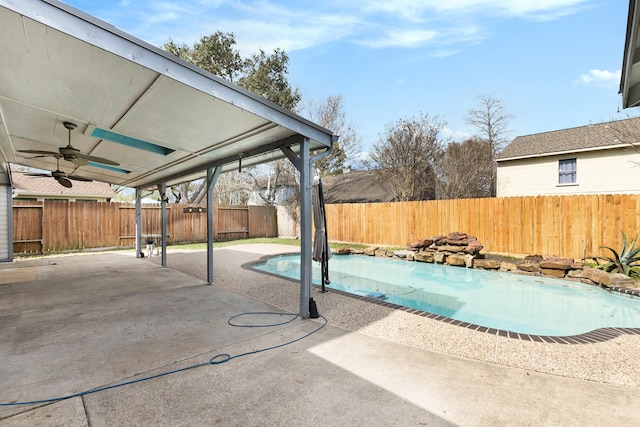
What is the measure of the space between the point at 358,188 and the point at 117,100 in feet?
55.1

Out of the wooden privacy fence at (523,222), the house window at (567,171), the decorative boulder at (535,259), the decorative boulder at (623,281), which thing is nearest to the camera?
the decorative boulder at (623,281)

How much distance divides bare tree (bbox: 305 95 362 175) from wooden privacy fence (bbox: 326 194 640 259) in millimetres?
6863

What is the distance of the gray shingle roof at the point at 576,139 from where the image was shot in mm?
10925

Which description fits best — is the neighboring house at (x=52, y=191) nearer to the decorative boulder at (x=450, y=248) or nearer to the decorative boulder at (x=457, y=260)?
the decorative boulder at (x=450, y=248)

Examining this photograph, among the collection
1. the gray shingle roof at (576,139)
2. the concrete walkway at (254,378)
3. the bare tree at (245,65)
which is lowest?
the concrete walkway at (254,378)

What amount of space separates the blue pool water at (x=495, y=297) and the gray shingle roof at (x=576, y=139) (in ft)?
24.6

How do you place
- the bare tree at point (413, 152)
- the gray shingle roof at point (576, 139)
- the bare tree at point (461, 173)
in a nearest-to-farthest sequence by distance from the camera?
the gray shingle roof at point (576, 139) → the bare tree at point (413, 152) → the bare tree at point (461, 173)

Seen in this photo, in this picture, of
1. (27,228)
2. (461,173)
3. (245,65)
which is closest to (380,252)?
(461,173)

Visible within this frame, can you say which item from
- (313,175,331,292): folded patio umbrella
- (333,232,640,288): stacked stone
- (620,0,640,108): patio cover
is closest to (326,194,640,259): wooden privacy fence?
(333,232,640,288): stacked stone

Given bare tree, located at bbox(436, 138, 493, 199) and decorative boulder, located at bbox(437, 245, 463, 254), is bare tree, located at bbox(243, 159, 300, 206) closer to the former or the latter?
bare tree, located at bbox(436, 138, 493, 199)

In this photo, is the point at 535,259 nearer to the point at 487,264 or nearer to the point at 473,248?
the point at 487,264

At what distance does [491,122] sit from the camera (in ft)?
67.8

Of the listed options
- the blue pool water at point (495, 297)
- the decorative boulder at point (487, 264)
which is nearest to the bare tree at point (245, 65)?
the blue pool water at point (495, 297)

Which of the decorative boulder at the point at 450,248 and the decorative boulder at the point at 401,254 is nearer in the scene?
the decorative boulder at the point at 450,248
